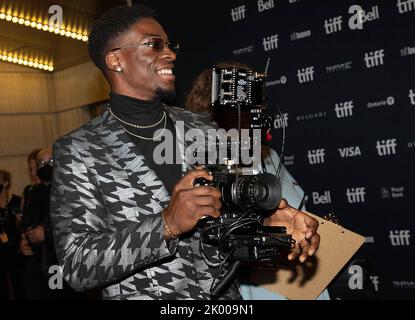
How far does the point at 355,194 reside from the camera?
4.21 metres

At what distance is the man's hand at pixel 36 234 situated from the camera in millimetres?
4820

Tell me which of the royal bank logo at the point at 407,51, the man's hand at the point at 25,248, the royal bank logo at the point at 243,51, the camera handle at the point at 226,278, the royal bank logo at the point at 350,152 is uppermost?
the royal bank logo at the point at 243,51

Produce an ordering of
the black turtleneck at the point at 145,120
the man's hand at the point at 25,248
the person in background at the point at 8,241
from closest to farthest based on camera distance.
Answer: the black turtleneck at the point at 145,120 → the man's hand at the point at 25,248 → the person in background at the point at 8,241

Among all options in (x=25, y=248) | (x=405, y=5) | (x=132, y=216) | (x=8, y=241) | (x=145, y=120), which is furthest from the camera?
(x=8, y=241)

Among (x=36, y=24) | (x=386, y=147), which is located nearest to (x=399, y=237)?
(x=386, y=147)

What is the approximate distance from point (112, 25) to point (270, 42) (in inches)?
105

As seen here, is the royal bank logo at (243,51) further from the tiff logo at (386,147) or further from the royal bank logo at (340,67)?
the tiff logo at (386,147)

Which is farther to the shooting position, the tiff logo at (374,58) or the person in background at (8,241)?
the person in background at (8,241)

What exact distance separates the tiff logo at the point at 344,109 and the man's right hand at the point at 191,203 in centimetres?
283

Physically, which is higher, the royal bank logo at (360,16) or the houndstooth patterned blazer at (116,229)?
the royal bank logo at (360,16)

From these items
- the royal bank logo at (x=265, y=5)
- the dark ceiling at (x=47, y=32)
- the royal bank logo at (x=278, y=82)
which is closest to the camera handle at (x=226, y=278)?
the royal bank logo at (x=278, y=82)

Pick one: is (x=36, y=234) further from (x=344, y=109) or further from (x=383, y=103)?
(x=383, y=103)

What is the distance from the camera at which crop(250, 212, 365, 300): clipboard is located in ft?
7.57

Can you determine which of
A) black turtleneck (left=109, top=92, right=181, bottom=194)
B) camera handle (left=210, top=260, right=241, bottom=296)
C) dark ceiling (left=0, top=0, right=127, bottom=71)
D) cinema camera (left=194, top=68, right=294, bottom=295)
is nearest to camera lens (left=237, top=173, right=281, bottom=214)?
cinema camera (left=194, top=68, right=294, bottom=295)
